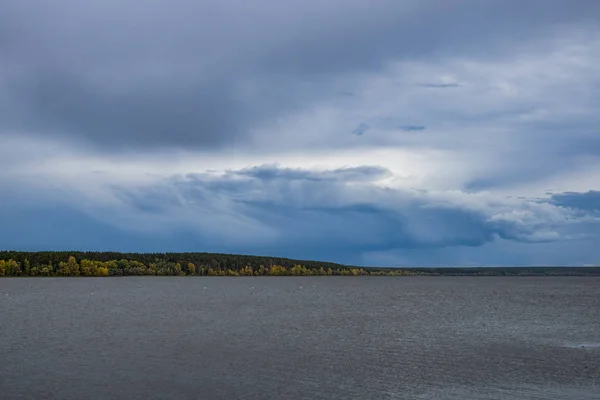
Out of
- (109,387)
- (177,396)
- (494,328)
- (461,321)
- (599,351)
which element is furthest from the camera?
(461,321)

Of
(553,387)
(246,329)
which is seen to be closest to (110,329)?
(246,329)

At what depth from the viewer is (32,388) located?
97.3 ft

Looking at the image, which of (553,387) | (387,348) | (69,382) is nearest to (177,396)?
(69,382)

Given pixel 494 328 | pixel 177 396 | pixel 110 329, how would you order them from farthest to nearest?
pixel 494 328, pixel 110 329, pixel 177 396

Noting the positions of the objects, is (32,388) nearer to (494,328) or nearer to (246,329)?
(246,329)

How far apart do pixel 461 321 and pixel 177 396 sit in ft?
168

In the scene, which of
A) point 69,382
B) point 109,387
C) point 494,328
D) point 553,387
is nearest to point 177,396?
point 109,387

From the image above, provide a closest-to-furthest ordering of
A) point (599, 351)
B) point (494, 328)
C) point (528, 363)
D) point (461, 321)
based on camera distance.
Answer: point (528, 363) → point (599, 351) → point (494, 328) → point (461, 321)

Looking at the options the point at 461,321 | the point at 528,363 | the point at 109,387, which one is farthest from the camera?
the point at 461,321

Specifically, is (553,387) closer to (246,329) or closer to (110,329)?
(246,329)

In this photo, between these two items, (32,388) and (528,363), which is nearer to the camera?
(32,388)

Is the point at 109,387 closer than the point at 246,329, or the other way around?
the point at 109,387

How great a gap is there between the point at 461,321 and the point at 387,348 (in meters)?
29.7

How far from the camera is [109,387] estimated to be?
1196 inches
